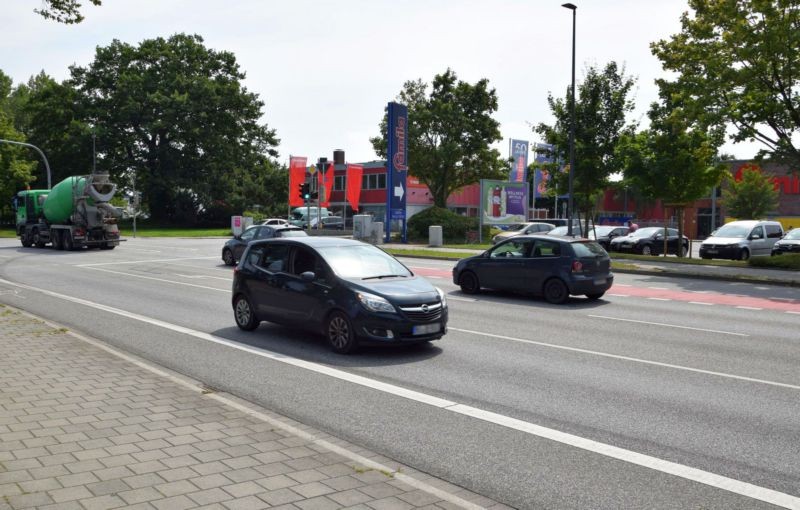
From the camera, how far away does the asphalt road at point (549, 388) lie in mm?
4949

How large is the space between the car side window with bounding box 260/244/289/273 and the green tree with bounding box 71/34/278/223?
5615cm

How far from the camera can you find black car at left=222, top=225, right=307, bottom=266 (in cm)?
2350

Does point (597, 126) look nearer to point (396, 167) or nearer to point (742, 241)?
point (742, 241)

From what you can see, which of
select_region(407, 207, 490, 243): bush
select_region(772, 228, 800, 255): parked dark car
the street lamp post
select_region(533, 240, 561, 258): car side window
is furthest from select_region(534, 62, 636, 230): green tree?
select_region(533, 240, 561, 258): car side window

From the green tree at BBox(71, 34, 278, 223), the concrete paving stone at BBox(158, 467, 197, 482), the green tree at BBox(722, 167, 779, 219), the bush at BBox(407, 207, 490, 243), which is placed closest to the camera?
the concrete paving stone at BBox(158, 467, 197, 482)

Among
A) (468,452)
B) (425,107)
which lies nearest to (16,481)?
(468,452)

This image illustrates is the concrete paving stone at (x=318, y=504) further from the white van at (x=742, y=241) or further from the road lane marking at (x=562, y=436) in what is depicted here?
the white van at (x=742, y=241)

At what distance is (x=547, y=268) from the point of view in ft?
49.6

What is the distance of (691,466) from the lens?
202 inches

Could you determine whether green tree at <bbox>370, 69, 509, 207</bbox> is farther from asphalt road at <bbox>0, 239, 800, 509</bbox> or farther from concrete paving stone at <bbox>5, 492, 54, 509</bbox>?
concrete paving stone at <bbox>5, 492, 54, 509</bbox>

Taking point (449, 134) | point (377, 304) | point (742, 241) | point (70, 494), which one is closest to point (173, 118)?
point (449, 134)

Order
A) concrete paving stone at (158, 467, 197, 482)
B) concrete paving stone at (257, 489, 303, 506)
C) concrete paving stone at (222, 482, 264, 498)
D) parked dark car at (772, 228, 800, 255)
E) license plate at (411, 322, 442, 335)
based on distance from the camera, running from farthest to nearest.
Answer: parked dark car at (772, 228, 800, 255) → license plate at (411, 322, 442, 335) → concrete paving stone at (158, 467, 197, 482) → concrete paving stone at (222, 482, 264, 498) → concrete paving stone at (257, 489, 303, 506)

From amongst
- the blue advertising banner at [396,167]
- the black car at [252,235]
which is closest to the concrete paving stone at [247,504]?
the black car at [252,235]

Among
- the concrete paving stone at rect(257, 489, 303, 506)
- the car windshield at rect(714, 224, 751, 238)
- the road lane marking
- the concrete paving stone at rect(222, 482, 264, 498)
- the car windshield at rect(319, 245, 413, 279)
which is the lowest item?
the road lane marking
